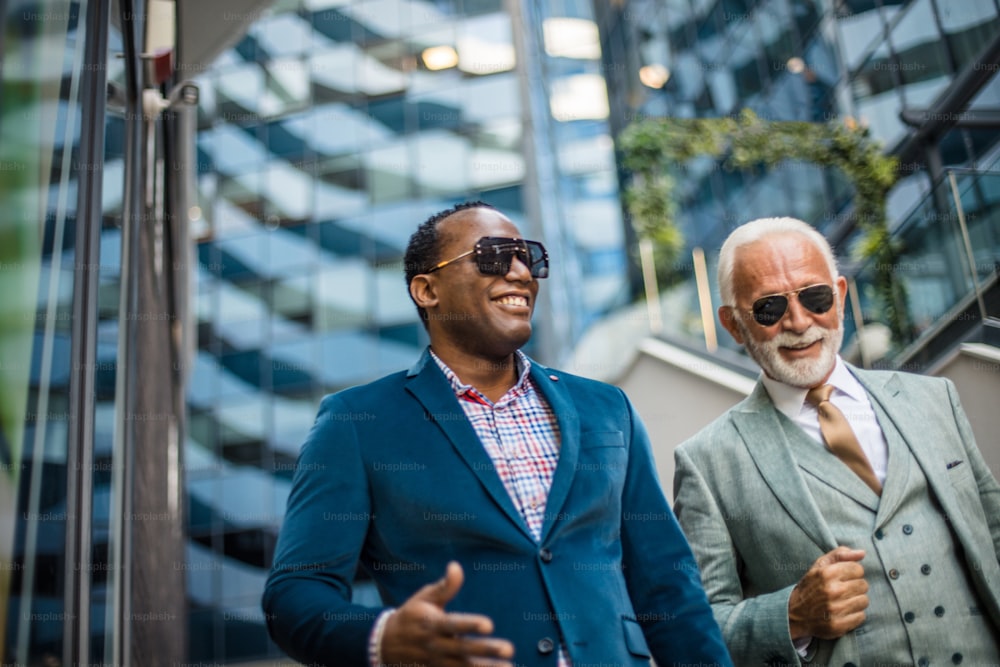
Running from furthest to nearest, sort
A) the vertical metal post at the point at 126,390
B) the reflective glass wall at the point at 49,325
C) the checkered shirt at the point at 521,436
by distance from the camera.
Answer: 1. the vertical metal post at the point at 126,390
2. the checkered shirt at the point at 521,436
3. the reflective glass wall at the point at 49,325

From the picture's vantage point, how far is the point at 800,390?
10.9 feet

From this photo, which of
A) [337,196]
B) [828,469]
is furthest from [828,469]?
[337,196]

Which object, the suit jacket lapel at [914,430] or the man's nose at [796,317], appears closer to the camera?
the suit jacket lapel at [914,430]

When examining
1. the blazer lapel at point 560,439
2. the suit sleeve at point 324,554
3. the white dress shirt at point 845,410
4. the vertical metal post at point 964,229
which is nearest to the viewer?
the suit sleeve at point 324,554

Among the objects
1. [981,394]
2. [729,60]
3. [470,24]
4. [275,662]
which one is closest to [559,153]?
[470,24]

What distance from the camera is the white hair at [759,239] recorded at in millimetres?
3383

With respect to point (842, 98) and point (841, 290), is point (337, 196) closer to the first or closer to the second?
point (842, 98)

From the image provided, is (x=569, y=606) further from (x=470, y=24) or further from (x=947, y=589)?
(x=470, y=24)

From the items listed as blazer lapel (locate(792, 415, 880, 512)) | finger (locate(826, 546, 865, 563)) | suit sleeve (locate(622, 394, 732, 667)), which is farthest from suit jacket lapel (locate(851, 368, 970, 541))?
suit sleeve (locate(622, 394, 732, 667))

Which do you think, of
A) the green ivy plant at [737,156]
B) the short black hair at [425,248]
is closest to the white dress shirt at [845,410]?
the short black hair at [425,248]

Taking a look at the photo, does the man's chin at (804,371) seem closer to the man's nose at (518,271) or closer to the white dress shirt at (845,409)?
the white dress shirt at (845,409)

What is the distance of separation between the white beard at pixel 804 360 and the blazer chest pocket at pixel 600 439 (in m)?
0.74

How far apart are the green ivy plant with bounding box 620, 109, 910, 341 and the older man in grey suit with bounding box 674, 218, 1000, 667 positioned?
397 cm

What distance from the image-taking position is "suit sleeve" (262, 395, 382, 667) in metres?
2.24
